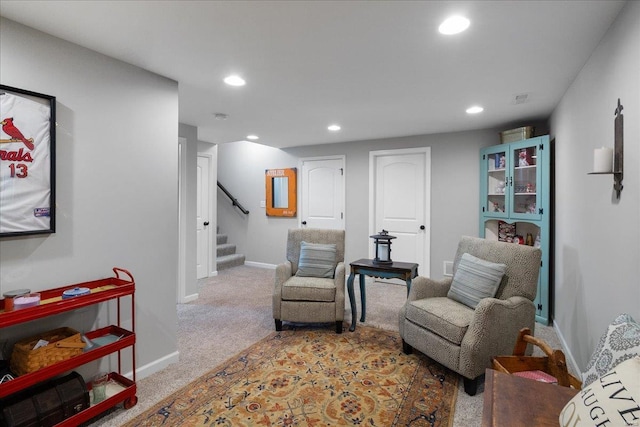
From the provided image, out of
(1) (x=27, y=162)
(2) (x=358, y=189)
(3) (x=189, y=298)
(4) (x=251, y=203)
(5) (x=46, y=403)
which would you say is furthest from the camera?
(4) (x=251, y=203)

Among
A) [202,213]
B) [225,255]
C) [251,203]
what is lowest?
[225,255]

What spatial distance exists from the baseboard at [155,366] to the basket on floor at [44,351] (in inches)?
25.2

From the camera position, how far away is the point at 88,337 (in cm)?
204

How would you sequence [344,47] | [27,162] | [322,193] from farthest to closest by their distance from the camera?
[322,193], [344,47], [27,162]

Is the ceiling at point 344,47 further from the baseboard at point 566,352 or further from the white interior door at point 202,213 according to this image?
the baseboard at point 566,352

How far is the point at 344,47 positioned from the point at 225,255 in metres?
4.97

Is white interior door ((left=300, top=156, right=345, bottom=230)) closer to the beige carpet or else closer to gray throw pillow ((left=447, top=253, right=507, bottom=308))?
the beige carpet

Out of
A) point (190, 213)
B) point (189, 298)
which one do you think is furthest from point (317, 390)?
point (190, 213)

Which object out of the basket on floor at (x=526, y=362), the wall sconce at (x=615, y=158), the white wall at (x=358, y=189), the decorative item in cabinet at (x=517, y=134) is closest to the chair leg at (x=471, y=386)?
the basket on floor at (x=526, y=362)

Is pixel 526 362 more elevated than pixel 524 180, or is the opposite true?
pixel 524 180

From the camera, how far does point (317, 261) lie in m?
3.44

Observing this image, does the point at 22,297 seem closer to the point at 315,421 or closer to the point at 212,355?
the point at 212,355

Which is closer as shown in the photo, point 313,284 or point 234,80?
point 234,80

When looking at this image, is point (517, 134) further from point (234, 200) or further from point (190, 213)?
point (234, 200)
